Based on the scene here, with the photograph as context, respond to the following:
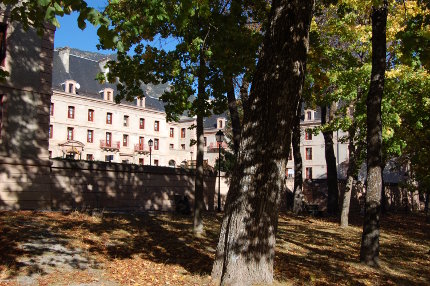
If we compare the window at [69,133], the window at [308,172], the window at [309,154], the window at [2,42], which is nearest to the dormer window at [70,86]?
the window at [69,133]

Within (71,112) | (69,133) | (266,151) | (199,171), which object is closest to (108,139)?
(69,133)

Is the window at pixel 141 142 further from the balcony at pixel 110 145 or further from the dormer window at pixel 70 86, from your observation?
the dormer window at pixel 70 86

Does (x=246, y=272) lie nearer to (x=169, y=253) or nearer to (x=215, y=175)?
(x=169, y=253)

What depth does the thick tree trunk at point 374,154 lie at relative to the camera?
1038 cm

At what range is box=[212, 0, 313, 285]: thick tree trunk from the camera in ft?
20.7

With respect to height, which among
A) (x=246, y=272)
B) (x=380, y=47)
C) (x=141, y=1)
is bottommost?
(x=246, y=272)

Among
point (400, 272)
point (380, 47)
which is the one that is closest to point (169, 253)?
point (400, 272)

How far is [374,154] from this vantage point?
34.5 feet

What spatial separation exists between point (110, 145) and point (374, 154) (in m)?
55.3

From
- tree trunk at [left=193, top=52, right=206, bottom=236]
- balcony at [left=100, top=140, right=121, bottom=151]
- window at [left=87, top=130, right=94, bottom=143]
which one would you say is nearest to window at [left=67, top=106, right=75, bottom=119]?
window at [left=87, top=130, right=94, bottom=143]

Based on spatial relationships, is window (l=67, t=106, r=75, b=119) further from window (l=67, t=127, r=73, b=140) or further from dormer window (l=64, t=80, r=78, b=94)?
dormer window (l=64, t=80, r=78, b=94)

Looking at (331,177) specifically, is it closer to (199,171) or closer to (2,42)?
(199,171)

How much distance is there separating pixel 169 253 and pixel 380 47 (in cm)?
717

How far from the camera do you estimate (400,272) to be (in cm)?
1029
